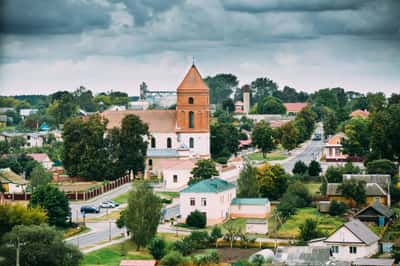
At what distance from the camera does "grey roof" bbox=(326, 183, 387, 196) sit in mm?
41906

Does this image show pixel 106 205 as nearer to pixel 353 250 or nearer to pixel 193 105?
pixel 353 250

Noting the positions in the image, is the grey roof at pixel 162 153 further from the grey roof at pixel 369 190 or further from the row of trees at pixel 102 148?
the grey roof at pixel 369 190

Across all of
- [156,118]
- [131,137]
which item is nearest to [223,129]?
[156,118]

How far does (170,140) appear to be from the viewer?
5469 centimetres

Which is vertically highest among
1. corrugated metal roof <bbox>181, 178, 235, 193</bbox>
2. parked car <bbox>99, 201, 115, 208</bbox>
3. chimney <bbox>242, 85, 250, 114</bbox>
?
chimney <bbox>242, 85, 250, 114</bbox>

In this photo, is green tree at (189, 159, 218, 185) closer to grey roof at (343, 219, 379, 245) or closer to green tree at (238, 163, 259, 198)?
green tree at (238, 163, 259, 198)

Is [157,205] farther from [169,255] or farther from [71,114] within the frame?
[71,114]

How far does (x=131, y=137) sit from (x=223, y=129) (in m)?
9.65

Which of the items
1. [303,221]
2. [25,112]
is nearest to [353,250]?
[303,221]

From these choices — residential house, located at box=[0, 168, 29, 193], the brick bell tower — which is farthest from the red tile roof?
residential house, located at box=[0, 168, 29, 193]

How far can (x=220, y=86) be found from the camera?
13825cm

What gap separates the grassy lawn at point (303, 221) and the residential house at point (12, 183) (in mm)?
11798

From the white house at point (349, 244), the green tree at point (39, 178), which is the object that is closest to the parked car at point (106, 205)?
the green tree at point (39, 178)

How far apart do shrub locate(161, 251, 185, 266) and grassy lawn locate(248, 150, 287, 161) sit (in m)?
27.8
